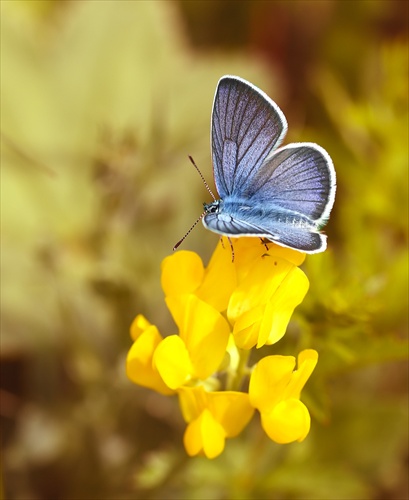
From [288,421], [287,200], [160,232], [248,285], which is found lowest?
[160,232]

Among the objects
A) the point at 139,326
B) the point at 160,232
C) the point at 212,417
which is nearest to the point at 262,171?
the point at 139,326

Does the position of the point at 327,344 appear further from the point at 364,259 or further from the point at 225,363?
the point at 364,259

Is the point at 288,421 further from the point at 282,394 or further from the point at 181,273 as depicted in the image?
the point at 181,273

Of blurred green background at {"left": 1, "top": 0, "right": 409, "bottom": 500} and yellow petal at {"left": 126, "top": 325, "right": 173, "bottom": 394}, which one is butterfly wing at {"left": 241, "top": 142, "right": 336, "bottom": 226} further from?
yellow petal at {"left": 126, "top": 325, "right": 173, "bottom": 394}

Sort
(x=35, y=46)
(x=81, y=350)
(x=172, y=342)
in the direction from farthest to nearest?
(x=35, y=46) < (x=81, y=350) < (x=172, y=342)

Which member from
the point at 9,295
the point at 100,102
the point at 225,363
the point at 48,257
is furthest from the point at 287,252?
the point at 100,102

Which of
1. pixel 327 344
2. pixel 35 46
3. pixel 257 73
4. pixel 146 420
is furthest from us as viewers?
pixel 257 73

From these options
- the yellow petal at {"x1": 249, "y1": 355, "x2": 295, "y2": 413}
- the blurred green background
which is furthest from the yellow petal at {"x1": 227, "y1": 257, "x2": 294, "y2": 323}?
the blurred green background
